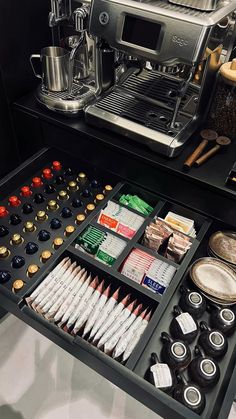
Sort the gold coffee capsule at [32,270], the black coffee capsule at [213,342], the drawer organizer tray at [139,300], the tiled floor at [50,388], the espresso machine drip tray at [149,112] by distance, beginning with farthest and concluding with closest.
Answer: the tiled floor at [50,388] → the espresso machine drip tray at [149,112] → the gold coffee capsule at [32,270] → the black coffee capsule at [213,342] → the drawer organizer tray at [139,300]

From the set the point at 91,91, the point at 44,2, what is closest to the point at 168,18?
the point at 91,91

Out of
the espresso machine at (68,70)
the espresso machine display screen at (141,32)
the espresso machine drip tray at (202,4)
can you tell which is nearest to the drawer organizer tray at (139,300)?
the espresso machine at (68,70)

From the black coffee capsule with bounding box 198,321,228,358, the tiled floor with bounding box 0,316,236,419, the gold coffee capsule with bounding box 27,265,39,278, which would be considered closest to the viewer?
the black coffee capsule with bounding box 198,321,228,358

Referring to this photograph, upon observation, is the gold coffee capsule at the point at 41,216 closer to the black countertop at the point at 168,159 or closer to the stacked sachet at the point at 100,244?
the stacked sachet at the point at 100,244

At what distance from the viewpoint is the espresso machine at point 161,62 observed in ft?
2.65

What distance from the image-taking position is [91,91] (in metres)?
1.20

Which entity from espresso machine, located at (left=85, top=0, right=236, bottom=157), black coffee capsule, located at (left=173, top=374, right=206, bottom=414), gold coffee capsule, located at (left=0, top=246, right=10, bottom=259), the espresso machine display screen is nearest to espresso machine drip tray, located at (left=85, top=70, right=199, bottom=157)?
espresso machine, located at (left=85, top=0, right=236, bottom=157)

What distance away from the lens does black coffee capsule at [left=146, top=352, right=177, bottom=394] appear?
723 mm

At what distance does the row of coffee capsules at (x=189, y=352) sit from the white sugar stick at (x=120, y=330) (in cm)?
8

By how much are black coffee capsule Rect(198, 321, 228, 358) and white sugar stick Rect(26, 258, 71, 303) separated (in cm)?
38

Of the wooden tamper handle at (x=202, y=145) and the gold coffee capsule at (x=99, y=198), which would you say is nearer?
the wooden tamper handle at (x=202, y=145)

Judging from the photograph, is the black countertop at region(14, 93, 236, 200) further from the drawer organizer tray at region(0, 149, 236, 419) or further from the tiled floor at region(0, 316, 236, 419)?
the tiled floor at region(0, 316, 236, 419)

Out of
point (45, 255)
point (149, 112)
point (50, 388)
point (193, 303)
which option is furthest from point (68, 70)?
point (50, 388)

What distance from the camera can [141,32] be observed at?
0.86m
